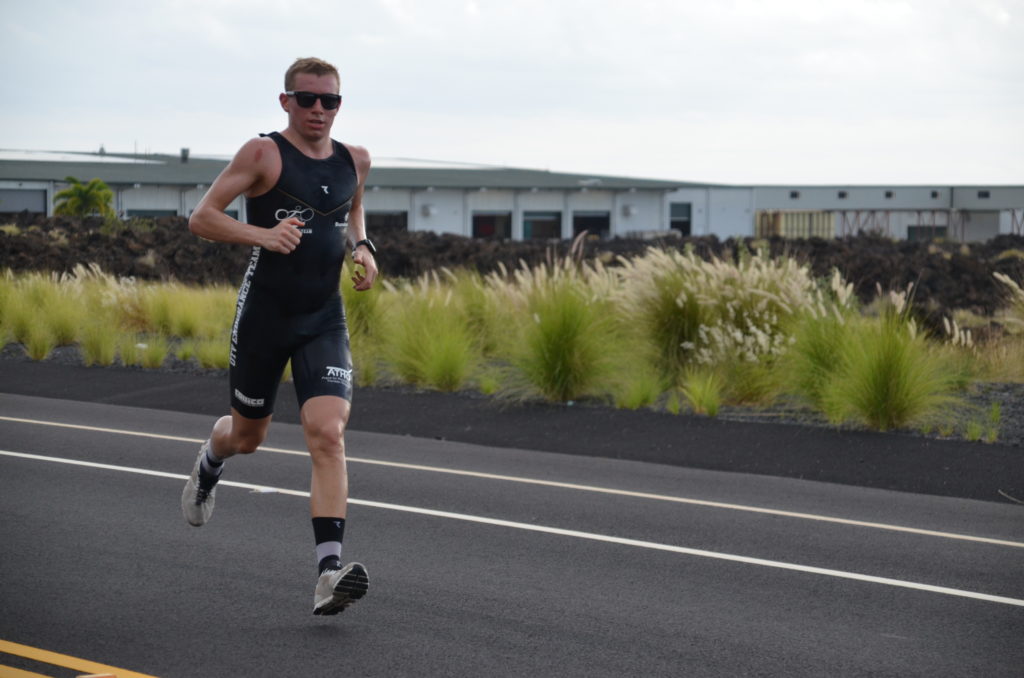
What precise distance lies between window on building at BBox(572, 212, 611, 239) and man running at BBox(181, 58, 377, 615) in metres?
65.7

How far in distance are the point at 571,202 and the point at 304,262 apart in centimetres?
6525

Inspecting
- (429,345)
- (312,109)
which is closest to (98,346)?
(429,345)

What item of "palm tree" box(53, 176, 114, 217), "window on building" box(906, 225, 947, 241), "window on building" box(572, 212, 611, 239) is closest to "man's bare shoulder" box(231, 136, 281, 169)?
"palm tree" box(53, 176, 114, 217)

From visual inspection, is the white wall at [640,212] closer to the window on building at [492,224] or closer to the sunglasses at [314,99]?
the window on building at [492,224]

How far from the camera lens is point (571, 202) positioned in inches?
2795

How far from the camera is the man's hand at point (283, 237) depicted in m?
5.98

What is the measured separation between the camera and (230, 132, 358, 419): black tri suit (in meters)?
6.19

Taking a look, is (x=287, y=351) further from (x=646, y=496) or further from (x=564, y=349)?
(x=564, y=349)

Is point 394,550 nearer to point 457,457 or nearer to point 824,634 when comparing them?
point 824,634

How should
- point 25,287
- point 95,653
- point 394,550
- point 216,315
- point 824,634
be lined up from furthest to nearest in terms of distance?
1. point 25,287
2. point 216,315
3. point 394,550
4. point 824,634
5. point 95,653

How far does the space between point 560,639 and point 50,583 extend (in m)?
2.57

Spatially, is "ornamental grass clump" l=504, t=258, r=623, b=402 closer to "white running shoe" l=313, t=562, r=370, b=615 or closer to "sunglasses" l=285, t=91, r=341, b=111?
"sunglasses" l=285, t=91, r=341, b=111

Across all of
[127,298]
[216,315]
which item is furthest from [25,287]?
[216,315]

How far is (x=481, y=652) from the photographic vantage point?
5.49 meters
